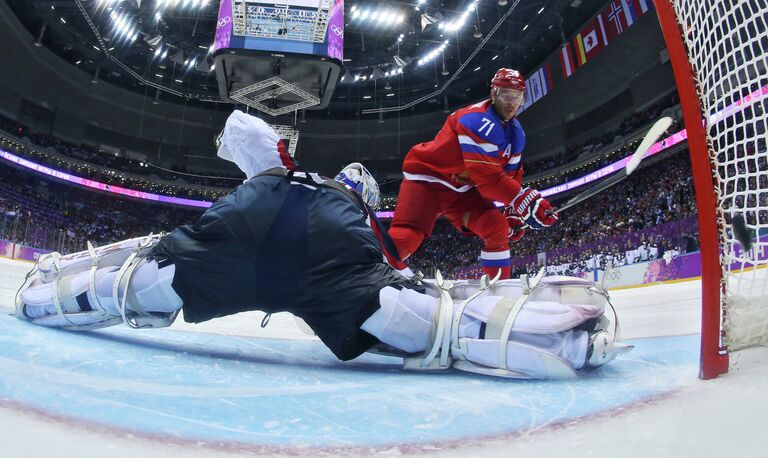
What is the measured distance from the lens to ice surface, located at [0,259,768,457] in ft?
1.83

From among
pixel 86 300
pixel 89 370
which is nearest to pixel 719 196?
pixel 89 370

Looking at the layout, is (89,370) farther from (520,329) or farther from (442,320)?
(520,329)

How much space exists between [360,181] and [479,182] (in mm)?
634

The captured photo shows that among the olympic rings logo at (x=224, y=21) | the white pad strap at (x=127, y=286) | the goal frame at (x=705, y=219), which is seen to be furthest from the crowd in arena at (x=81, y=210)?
the goal frame at (x=705, y=219)

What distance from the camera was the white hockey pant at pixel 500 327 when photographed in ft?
3.30

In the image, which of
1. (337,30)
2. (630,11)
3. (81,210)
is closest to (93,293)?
(337,30)

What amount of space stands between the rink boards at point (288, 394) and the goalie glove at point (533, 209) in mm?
849

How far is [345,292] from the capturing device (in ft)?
3.62

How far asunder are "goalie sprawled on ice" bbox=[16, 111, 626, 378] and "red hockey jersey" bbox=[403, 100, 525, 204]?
3.35 feet

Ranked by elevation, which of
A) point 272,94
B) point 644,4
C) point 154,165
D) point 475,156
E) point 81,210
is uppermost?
point 644,4

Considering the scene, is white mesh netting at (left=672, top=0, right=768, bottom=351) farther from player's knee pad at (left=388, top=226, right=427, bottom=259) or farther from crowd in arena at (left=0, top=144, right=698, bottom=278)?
crowd in arena at (left=0, top=144, right=698, bottom=278)

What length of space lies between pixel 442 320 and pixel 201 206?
799 inches

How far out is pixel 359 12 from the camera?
13102 millimetres

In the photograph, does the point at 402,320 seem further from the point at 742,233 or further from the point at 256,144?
→ the point at 742,233
